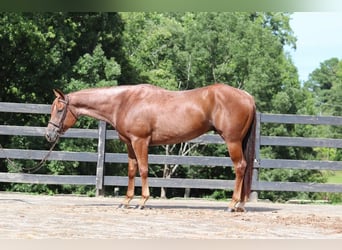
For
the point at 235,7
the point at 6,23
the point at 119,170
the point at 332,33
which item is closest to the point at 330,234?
the point at 235,7

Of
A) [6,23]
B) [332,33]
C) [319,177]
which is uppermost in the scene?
[332,33]

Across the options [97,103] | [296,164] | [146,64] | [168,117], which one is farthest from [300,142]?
[146,64]

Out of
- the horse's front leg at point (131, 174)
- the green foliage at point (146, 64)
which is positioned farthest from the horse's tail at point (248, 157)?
the green foliage at point (146, 64)

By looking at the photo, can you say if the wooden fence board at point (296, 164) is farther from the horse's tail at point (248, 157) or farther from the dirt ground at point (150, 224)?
the horse's tail at point (248, 157)

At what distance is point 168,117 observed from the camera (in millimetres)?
6461

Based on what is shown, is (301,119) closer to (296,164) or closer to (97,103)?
(296,164)

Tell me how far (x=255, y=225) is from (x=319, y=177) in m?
24.9

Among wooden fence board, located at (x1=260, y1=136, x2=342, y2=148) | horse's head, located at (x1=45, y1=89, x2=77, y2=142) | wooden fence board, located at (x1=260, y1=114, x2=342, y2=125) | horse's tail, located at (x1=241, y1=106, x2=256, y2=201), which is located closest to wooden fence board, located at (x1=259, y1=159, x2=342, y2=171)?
wooden fence board, located at (x1=260, y1=136, x2=342, y2=148)

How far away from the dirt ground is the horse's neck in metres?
1.12

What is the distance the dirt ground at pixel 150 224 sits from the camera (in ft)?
13.5

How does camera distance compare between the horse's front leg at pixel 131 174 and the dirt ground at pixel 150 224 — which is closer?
the dirt ground at pixel 150 224

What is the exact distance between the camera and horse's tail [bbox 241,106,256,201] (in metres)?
6.35

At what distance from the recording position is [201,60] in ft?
99.1

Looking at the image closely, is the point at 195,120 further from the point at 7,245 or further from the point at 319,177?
the point at 319,177
